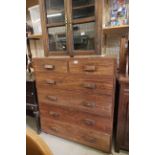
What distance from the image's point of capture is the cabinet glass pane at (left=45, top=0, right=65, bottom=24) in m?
1.42

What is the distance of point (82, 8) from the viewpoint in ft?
4.35

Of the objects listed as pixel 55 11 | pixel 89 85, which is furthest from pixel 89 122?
pixel 55 11

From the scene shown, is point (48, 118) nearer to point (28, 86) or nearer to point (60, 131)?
point (60, 131)

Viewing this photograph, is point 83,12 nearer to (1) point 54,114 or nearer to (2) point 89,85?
(2) point 89,85

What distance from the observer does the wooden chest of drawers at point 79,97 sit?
1232 millimetres

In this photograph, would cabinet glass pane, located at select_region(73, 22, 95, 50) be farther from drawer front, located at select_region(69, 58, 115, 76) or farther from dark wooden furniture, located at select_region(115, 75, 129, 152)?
dark wooden furniture, located at select_region(115, 75, 129, 152)

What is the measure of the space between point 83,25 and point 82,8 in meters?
0.17

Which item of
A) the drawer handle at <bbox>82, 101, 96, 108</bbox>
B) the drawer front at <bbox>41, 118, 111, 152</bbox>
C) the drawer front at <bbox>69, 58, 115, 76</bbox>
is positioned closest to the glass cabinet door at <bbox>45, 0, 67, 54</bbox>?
the drawer front at <bbox>69, 58, 115, 76</bbox>

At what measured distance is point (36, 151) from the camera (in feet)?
1.56

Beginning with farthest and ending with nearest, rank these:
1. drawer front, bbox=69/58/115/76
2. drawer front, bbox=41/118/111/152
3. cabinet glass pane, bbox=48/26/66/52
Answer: cabinet glass pane, bbox=48/26/66/52 → drawer front, bbox=41/118/111/152 → drawer front, bbox=69/58/115/76

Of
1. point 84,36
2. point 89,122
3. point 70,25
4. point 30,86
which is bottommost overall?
point 89,122

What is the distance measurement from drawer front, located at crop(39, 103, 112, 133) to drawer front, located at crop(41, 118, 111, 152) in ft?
0.20
